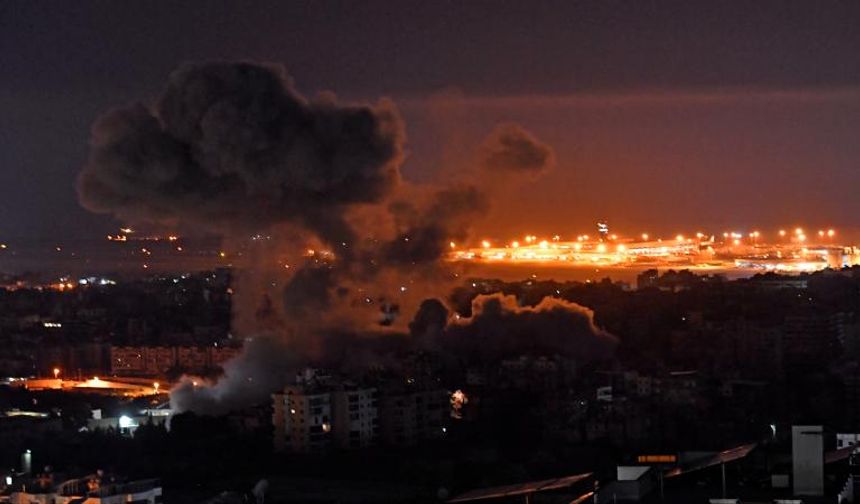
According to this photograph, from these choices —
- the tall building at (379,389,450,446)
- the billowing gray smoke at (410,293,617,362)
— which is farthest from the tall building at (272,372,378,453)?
the billowing gray smoke at (410,293,617,362)

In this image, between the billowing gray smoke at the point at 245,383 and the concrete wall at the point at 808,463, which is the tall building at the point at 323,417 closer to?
the billowing gray smoke at the point at 245,383

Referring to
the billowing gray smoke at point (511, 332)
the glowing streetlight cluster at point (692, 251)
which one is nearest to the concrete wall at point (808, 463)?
the billowing gray smoke at point (511, 332)

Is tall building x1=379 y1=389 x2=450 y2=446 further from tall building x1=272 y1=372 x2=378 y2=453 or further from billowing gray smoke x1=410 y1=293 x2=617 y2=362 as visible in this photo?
billowing gray smoke x1=410 y1=293 x2=617 y2=362

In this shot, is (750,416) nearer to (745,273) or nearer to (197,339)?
(197,339)

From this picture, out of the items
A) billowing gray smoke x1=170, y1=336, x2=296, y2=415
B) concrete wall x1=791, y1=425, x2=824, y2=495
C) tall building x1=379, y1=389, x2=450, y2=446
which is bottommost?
tall building x1=379, y1=389, x2=450, y2=446

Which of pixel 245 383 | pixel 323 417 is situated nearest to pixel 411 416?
pixel 323 417

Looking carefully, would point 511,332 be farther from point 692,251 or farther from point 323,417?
point 692,251

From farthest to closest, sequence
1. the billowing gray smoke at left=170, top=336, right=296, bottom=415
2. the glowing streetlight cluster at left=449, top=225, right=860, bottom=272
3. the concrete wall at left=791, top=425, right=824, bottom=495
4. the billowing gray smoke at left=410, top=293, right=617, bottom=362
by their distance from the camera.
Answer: the glowing streetlight cluster at left=449, top=225, right=860, bottom=272
the billowing gray smoke at left=410, top=293, right=617, bottom=362
the billowing gray smoke at left=170, top=336, right=296, bottom=415
the concrete wall at left=791, top=425, right=824, bottom=495

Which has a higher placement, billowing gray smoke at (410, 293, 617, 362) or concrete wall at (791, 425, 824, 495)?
concrete wall at (791, 425, 824, 495)
